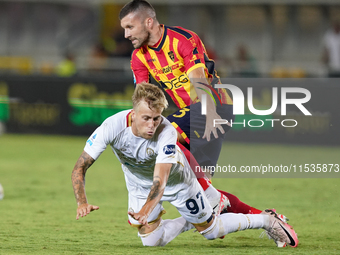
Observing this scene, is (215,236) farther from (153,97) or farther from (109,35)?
(109,35)

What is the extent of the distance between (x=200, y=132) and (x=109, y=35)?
14511mm

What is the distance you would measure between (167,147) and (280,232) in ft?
4.65

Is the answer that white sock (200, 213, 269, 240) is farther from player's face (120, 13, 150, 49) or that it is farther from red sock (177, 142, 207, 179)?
player's face (120, 13, 150, 49)

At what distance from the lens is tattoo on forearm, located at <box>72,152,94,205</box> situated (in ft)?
15.2

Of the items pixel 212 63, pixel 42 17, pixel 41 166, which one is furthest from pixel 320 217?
pixel 42 17

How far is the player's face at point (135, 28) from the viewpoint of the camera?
18.5ft

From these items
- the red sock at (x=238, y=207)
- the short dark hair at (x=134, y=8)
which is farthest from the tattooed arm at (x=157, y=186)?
the short dark hair at (x=134, y=8)

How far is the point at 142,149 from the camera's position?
5.06 metres

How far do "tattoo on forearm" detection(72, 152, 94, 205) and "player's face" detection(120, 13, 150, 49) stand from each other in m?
1.42

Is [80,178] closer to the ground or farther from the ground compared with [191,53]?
closer to the ground

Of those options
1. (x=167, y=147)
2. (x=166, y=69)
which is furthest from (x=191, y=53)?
(x=167, y=147)

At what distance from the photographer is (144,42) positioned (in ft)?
19.1

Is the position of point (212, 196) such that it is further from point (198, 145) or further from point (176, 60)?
point (176, 60)

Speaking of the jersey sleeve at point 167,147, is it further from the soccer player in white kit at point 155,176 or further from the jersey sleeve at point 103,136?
the jersey sleeve at point 103,136
